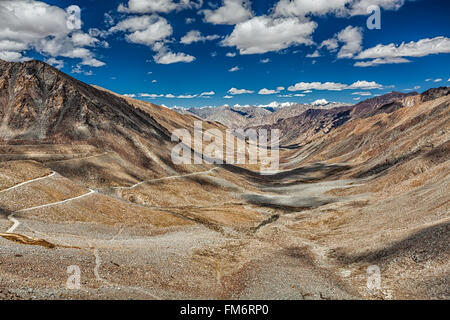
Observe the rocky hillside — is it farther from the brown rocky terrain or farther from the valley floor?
the valley floor

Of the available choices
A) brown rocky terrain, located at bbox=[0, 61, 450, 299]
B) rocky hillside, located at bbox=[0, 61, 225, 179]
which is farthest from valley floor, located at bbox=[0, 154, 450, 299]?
rocky hillside, located at bbox=[0, 61, 225, 179]

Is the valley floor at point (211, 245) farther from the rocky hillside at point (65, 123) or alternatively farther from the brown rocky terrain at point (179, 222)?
the rocky hillside at point (65, 123)

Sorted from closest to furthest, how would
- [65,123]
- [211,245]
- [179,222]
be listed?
[211,245] < [179,222] < [65,123]

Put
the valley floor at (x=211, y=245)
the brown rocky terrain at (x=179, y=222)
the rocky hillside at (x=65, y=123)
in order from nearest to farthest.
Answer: the valley floor at (x=211, y=245) → the brown rocky terrain at (x=179, y=222) → the rocky hillside at (x=65, y=123)

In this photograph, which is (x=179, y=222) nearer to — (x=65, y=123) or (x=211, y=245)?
(x=211, y=245)

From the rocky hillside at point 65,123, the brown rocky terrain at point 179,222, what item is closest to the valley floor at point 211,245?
the brown rocky terrain at point 179,222

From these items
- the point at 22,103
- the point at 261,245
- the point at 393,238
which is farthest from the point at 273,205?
the point at 22,103

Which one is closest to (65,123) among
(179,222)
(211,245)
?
(179,222)

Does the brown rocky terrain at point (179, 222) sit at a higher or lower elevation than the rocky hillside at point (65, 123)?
lower
